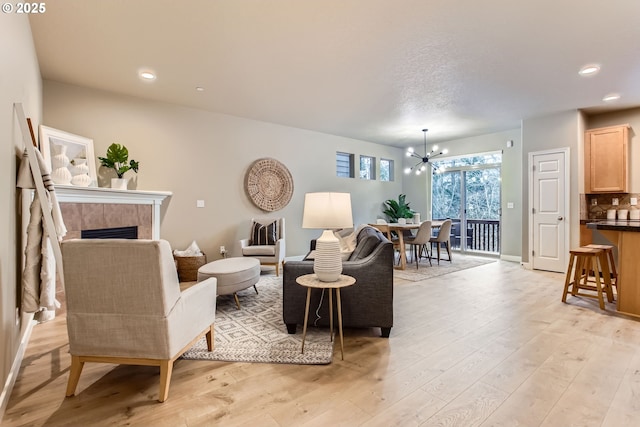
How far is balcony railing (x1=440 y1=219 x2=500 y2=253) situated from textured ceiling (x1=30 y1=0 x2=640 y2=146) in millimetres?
2778

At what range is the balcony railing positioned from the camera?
6863 mm

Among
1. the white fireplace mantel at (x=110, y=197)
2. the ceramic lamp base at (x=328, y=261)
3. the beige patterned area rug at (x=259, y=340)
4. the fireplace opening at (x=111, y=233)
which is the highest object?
the white fireplace mantel at (x=110, y=197)

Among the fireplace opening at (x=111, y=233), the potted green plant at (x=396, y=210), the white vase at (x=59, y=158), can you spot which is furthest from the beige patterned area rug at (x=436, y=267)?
the white vase at (x=59, y=158)

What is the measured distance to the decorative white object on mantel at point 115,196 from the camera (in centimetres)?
333

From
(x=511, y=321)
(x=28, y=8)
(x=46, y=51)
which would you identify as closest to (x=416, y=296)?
(x=511, y=321)

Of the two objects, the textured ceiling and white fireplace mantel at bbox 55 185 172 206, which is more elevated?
the textured ceiling

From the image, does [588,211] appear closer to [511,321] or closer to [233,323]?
[511,321]

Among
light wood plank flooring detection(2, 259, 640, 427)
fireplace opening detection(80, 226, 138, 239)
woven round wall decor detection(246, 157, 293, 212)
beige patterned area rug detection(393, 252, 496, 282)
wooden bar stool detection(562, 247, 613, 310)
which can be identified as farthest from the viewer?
woven round wall decor detection(246, 157, 293, 212)

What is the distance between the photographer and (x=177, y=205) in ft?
15.6

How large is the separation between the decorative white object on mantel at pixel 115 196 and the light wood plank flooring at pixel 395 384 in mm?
1340

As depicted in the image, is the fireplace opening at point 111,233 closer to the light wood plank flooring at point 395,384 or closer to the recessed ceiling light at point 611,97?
the light wood plank flooring at point 395,384

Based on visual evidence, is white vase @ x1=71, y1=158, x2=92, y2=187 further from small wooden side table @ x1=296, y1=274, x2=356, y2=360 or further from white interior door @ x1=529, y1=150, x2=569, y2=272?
Answer: white interior door @ x1=529, y1=150, x2=569, y2=272

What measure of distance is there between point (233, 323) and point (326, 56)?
9.14ft

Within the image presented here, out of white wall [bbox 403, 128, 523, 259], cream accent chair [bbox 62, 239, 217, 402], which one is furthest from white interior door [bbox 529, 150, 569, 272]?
cream accent chair [bbox 62, 239, 217, 402]
